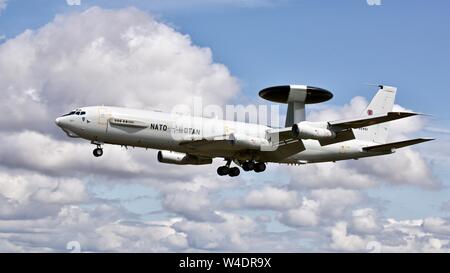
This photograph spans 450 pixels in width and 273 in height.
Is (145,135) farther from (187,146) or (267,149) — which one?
(267,149)

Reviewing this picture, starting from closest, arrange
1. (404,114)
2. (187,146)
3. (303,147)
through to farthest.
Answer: (404,114) < (187,146) < (303,147)

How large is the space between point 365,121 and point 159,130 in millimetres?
18992

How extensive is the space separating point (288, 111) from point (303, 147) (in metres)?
4.13

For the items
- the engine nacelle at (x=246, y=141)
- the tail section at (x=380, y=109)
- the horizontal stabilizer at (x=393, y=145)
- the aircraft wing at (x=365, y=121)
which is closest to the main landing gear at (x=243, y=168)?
the engine nacelle at (x=246, y=141)

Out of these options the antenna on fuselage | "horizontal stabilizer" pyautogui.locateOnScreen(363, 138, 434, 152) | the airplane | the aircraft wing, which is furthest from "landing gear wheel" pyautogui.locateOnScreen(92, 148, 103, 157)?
"horizontal stabilizer" pyautogui.locateOnScreen(363, 138, 434, 152)

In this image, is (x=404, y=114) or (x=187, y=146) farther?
(x=187, y=146)

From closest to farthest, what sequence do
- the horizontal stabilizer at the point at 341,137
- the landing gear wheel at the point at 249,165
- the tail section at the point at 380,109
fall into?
1. the horizontal stabilizer at the point at 341,137
2. the landing gear wheel at the point at 249,165
3. the tail section at the point at 380,109

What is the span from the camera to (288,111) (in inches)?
2963

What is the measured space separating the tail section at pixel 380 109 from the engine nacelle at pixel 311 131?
13648 millimetres

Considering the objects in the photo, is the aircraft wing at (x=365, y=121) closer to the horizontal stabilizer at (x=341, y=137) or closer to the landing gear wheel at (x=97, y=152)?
the horizontal stabilizer at (x=341, y=137)

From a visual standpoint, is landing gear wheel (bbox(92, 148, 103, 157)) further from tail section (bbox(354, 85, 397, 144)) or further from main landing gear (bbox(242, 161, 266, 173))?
tail section (bbox(354, 85, 397, 144))

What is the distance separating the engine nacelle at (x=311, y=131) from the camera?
229 ft

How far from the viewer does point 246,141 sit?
72312 mm
